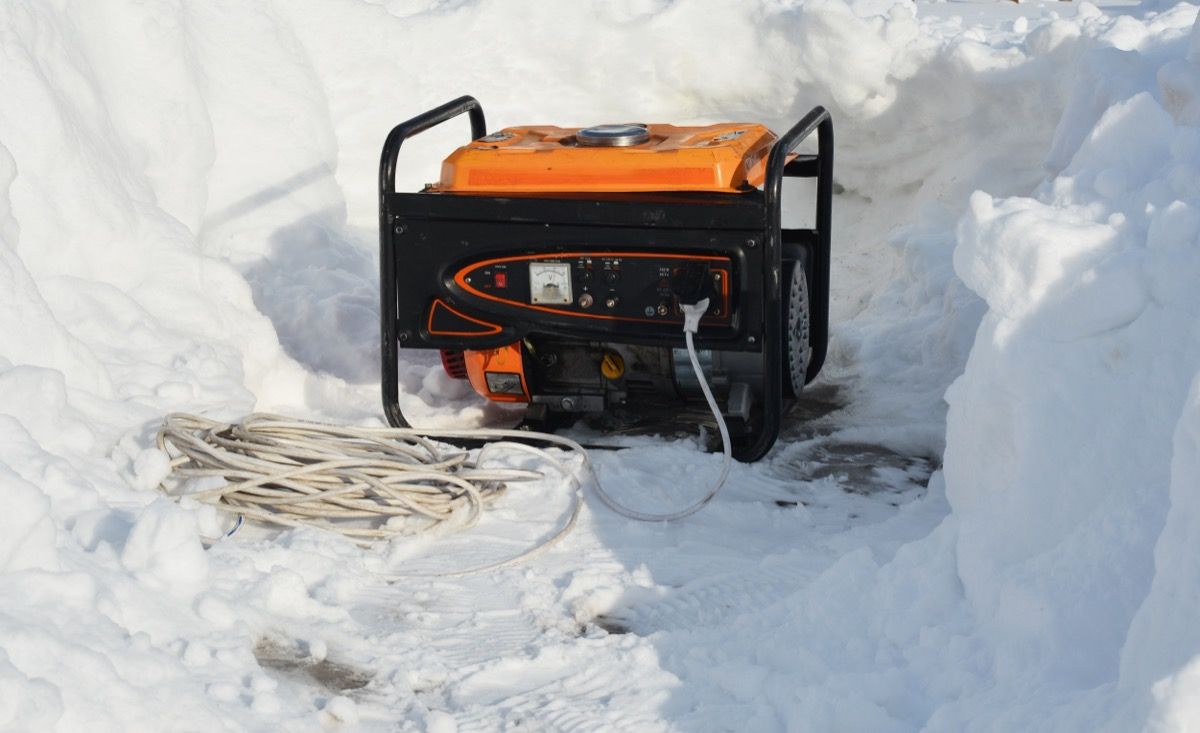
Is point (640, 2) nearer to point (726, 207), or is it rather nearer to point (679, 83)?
point (679, 83)

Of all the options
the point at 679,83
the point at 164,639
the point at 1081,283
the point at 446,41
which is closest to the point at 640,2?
the point at 679,83

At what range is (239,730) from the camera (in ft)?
7.22

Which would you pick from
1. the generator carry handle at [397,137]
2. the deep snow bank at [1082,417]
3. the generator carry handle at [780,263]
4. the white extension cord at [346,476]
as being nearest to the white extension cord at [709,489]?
the white extension cord at [346,476]

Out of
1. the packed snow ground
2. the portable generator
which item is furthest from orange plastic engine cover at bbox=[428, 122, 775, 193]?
the packed snow ground

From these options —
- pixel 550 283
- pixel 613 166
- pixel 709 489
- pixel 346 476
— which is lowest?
pixel 709 489

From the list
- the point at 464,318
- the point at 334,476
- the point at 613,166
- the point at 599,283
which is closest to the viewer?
the point at 334,476

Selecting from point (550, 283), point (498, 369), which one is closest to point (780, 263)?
point (550, 283)

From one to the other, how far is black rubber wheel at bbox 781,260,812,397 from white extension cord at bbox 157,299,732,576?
39cm

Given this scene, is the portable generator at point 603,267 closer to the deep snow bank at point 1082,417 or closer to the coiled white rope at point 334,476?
the coiled white rope at point 334,476

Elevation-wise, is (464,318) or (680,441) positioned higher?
(464,318)

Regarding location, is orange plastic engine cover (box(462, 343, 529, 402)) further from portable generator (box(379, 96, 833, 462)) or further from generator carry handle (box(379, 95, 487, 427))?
generator carry handle (box(379, 95, 487, 427))

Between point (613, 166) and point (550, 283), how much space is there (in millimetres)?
344

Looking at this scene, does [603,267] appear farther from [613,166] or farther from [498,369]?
[498,369]

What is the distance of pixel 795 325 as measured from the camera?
3889mm
